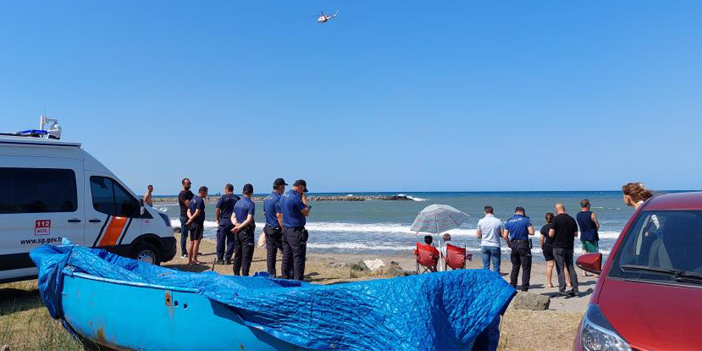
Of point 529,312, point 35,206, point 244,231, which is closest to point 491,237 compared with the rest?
point 529,312

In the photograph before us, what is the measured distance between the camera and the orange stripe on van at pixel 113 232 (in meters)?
8.26

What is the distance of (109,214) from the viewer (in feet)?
27.3

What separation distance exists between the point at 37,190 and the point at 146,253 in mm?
2131

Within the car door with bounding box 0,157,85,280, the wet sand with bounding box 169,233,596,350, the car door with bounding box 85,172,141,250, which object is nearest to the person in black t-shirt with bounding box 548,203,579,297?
the wet sand with bounding box 169,233,596,350

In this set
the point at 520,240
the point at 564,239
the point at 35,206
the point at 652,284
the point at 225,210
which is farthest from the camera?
the point at 225,210

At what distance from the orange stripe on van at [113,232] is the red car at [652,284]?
7255 mm

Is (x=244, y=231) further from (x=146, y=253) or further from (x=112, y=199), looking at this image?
(x=112, y=199)

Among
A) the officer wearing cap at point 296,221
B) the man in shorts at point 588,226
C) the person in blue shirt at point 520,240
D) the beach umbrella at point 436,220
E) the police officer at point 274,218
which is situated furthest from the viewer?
the beach umbrella at point 436,220

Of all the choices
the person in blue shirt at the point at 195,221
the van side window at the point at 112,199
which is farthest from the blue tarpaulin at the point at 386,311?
the person in blue shirt at the point at 195,221

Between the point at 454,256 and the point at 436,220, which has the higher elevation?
the point at 436,220

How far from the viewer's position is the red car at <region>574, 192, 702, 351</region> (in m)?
2.81

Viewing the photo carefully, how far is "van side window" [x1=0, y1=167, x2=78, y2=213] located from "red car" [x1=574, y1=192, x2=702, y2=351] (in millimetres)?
7368

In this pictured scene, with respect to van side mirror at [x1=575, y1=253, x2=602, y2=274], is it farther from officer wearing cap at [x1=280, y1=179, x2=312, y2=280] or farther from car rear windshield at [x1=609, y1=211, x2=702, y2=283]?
officer wearing cap at [x1=280, y1=179, x2=312, y2=280]

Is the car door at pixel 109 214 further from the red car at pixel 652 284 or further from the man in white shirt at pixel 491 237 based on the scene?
the red car at pixel 652 284
